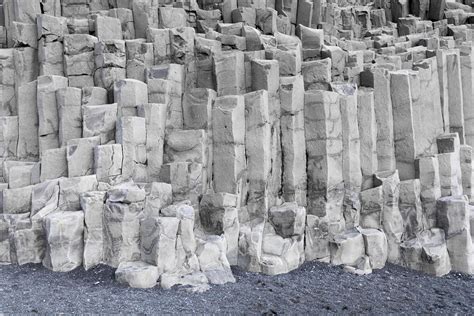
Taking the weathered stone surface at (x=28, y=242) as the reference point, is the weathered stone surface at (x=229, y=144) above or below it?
above

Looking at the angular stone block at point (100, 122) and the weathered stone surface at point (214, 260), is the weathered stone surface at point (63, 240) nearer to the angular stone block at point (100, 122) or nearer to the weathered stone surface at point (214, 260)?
the angular stone block at point (100, 122)

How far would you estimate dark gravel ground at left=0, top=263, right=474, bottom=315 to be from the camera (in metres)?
5.82

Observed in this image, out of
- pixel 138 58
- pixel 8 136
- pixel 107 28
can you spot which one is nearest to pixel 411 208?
pixel 138 58

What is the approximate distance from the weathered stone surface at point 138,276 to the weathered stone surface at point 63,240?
29.5 inches

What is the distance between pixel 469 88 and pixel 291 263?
619 centimetres

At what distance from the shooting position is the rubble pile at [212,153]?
22.6 ft

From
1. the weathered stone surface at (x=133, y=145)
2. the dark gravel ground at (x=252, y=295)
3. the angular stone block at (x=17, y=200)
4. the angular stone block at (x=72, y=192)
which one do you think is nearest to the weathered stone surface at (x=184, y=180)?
the weathered stone surface at (x=133, y=145)

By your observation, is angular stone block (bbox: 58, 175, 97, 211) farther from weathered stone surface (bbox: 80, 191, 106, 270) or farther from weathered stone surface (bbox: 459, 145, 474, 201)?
weathered stone surface (bbox: 459, 145, 474, 201)

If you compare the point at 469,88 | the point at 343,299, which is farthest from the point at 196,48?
the point at 469,88

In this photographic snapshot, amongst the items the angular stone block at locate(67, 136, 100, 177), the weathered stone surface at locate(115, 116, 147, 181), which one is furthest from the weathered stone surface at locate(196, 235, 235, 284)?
the angular stone block at locate(67, 136, 100, 177)

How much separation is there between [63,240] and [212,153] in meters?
2.71

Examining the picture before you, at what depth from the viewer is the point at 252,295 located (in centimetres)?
643

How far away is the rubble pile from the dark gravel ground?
254 mm

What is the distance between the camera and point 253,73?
871 cm
